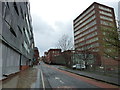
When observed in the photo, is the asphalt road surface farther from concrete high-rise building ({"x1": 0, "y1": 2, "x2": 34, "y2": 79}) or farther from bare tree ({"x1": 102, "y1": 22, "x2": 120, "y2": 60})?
concrete high-rise building ({"x1": 0, "y1": 2, "x2": 34, "y2": 79})

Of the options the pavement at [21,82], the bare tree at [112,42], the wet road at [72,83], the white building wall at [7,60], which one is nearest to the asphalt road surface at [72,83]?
the wet road at [72,83]

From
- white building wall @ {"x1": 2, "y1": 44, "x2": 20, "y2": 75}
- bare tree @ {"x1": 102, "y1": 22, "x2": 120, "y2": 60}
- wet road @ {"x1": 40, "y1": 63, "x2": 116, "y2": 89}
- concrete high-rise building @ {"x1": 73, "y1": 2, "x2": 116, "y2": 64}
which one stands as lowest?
wet road @ {"x1": 40, "y1": 63, "x2": 116, "y2": 89}

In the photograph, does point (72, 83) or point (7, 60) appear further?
point (7, 60)

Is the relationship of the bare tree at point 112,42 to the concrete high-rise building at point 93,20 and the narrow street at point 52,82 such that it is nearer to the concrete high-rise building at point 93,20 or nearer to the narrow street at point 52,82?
the narrow street at point 52,82

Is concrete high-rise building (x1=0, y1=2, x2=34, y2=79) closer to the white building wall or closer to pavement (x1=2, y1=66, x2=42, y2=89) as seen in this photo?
the white building wall

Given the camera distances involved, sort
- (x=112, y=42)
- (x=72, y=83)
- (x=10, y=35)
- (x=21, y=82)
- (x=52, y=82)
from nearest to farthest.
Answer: (x=72, y=83) < (x=21, y=82) < (x=52, y=82) < (x=112, y=42) < (x=10, y=35)

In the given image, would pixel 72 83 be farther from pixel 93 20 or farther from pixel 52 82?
pixel 93 20

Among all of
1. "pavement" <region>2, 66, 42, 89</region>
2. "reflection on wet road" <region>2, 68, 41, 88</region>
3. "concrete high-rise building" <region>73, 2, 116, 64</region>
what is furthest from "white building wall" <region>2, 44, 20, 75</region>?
"concrete high-rise building" <region>73, 2, 116, 64</region>

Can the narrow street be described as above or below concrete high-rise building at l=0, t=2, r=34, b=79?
below

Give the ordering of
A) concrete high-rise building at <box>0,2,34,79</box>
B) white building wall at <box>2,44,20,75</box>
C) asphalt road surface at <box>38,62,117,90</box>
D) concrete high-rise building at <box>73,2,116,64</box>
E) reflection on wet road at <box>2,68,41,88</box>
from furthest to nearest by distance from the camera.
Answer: concrete high-rise building at <box>73,2,116,64</box>, white building wall at <box>2,44,20,75</box>, concrete high-rise building at <box>0,2,34,79</box>, asphalt road surface at <box>38,62,117,90</box>, reflection on wet road at <box>2,68,41,88</box>

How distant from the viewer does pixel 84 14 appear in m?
73.4

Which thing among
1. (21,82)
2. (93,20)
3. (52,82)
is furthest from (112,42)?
(93,20)

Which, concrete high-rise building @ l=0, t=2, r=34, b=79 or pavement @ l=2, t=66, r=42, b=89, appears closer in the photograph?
pavement @ l=2, t=66, r=42, b=89

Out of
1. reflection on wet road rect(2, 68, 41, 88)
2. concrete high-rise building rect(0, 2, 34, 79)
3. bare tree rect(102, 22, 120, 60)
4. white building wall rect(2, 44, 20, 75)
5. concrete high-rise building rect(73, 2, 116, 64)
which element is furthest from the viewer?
concrete high-rise building rect(73, 2, 116, 64)
